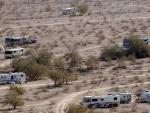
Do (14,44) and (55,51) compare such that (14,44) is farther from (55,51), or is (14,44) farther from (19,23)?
(19,23)

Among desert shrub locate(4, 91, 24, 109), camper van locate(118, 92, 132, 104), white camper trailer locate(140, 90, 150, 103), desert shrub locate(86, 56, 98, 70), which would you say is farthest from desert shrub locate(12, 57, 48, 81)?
white camper trailer locate(140, 90, 150, 103)

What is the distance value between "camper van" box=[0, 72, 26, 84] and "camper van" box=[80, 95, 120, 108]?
10804 millimetres

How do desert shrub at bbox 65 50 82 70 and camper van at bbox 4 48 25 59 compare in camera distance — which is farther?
camper van at bbox 4 48 25 59

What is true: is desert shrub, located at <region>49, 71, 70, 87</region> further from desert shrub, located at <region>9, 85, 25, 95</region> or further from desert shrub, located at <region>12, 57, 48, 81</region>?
desert shrub, located at <region>9, 85, 25, 95</region>

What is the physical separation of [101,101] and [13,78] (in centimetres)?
1245

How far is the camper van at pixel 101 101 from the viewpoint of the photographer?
4803 cm

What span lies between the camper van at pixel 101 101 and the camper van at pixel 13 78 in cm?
1080

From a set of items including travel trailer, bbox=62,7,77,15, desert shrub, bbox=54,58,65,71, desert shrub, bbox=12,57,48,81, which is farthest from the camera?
travel trailer, bbox=62,7,77,15

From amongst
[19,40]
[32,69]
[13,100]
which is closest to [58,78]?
[32,69]

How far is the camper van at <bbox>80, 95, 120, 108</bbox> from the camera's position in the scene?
48.0 m

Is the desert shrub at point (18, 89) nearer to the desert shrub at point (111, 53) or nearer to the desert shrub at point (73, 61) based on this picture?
the desert shrub at point (73, 61)

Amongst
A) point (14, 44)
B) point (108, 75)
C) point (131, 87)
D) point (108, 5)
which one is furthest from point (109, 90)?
point (108, 5)

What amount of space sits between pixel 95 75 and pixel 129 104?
1242 cm

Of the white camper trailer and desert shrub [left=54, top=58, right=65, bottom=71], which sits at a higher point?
desert shrub [left=54, top=58, right=65, bottom=71]
